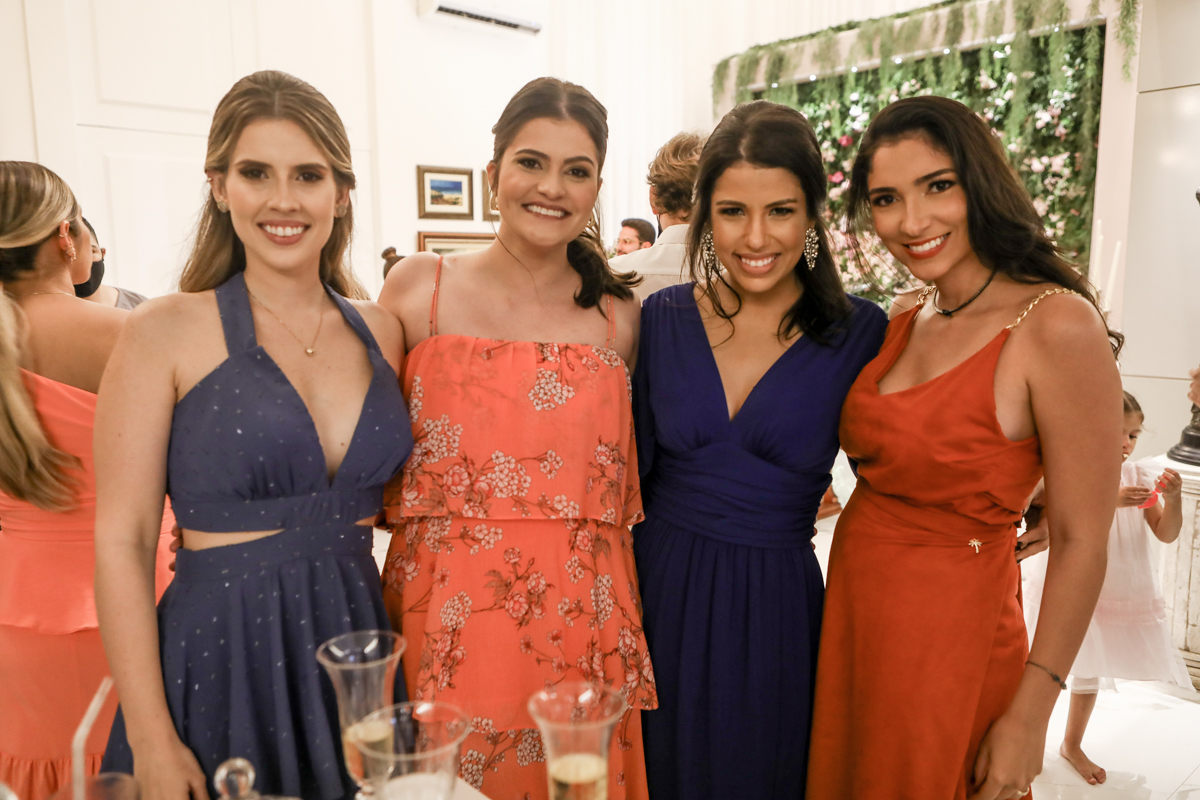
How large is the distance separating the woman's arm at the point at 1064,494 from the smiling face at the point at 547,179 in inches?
38.1

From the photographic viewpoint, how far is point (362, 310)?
1.72 m

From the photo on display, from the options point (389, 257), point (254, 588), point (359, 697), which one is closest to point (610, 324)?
point (254, 588)

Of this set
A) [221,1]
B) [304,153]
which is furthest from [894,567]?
[221,1]

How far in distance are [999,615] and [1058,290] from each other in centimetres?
65

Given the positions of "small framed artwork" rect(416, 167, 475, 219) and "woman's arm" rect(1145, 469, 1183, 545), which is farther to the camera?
"small framed artwork" rect(416, 167, 475, 219)

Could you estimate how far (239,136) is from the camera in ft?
4.88

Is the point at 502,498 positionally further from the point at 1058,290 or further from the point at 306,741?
the point at 1058,290

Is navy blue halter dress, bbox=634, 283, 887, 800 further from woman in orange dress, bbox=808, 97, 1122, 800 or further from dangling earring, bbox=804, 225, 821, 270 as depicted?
dangling earring, bbox=804, 225, 821, 270

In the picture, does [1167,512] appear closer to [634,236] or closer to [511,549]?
[511,549]

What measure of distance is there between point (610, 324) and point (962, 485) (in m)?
0.83

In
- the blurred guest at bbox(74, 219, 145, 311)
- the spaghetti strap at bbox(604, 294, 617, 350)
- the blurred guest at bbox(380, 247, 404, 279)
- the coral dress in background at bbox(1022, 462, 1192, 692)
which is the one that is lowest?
the coral dress in background at bbox(1022, 462, 1192, 692)

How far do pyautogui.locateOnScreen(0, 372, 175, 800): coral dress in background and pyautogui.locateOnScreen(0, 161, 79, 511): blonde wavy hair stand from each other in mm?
43

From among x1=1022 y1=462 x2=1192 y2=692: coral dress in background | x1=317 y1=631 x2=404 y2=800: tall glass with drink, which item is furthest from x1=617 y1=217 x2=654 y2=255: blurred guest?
x1=317 y1=631 x2=404 y2=800: tall glass with drink

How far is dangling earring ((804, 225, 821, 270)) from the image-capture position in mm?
1934
